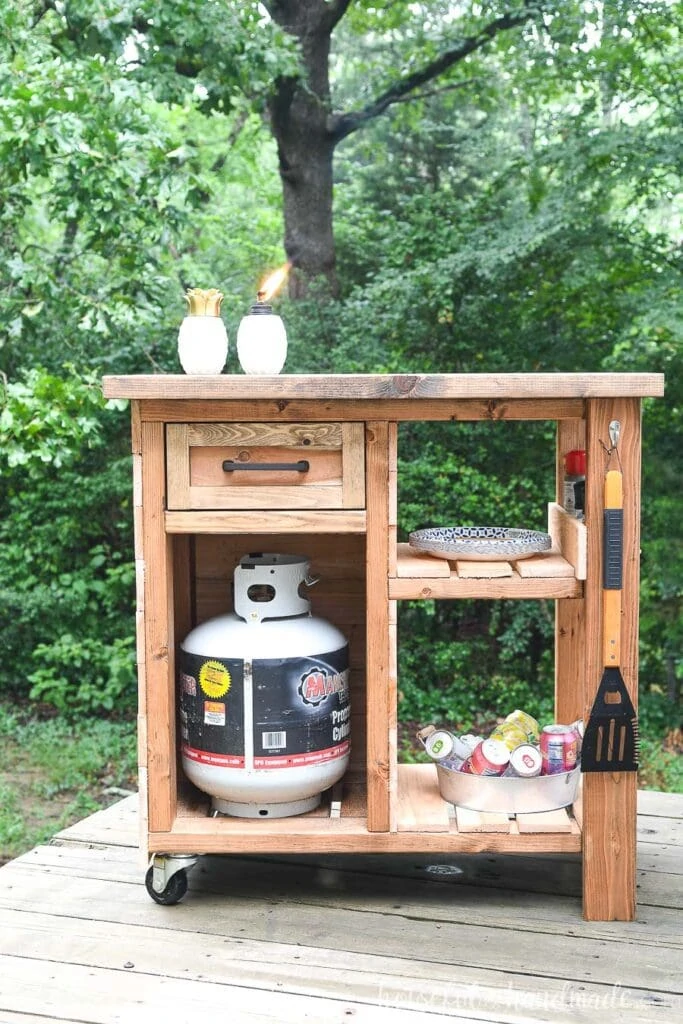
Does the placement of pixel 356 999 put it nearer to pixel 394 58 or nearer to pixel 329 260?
pixel 329 260

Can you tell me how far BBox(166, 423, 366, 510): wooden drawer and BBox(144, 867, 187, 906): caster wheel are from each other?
82cm

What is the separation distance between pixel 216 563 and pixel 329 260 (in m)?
3.54

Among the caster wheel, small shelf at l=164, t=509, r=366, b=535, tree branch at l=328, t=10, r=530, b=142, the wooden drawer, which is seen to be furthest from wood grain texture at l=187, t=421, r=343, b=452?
tree branch at l=328, t=10, r=530, b=142

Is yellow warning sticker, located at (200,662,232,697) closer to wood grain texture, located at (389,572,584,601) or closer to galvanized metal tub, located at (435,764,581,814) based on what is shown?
wood grain texture, located at (389,572,584,601)

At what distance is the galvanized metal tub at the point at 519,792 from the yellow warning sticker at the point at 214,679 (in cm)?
58

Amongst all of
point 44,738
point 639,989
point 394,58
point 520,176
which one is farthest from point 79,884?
point 394,58

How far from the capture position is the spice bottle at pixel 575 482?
2.46 m

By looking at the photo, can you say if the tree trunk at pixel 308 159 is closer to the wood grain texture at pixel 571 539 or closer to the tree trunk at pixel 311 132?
the tree trunk at pixel 311 132

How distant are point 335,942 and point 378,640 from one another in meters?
0.61

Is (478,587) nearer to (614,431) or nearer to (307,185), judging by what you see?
(614,431)

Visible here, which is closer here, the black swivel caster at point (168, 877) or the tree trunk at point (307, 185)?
the black swivel caster at point (168, 877)

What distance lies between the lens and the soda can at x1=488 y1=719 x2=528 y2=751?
246cm

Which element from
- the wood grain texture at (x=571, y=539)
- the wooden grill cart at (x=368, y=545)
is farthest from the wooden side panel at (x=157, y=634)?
the wood grain texture at (x=571, y=539)

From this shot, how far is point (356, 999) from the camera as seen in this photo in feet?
6.35
